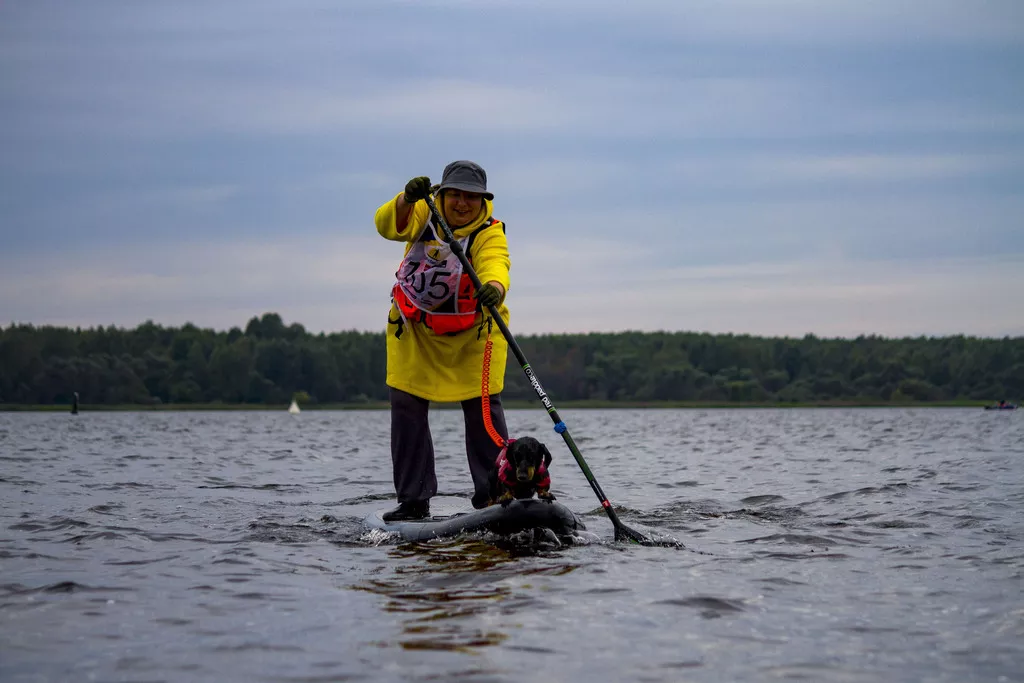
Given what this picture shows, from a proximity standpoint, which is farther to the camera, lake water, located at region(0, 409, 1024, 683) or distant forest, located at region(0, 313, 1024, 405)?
distant forest, located at region(0, 313, 1024, 405)

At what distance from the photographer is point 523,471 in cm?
693

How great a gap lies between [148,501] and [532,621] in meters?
6.37

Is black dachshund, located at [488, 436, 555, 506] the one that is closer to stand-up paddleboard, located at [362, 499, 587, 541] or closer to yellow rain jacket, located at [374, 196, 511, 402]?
stand-up paddleboard, located at [362, 499, 587, 541]

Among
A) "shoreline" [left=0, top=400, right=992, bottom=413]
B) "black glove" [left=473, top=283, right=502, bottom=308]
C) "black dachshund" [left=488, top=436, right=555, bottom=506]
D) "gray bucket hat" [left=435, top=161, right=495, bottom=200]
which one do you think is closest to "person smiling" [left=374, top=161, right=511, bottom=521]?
"gray bucket hat" [left=435, top=161, right=495, bottom=200]

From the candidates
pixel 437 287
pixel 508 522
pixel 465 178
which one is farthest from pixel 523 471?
pixel 465 178

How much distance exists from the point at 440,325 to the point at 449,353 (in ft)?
0.99

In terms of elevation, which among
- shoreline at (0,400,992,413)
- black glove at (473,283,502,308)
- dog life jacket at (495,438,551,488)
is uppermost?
black glove at (473,283,502,308)

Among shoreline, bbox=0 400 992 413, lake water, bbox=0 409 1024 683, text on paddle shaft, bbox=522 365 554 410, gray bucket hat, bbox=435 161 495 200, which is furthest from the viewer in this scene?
shoreline, bbox=0 400 992 413

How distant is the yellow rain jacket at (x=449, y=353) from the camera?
772cm

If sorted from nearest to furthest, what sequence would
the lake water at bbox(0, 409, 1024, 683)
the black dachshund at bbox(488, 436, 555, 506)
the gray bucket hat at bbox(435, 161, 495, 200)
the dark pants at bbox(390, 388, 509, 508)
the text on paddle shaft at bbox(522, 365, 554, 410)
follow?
the lake water at bbox(0, 409, 1024, 683) → the black dachshund at bbox(488, 436, 555, 506) → the gray bucket hat at bbox(435, 161, 495, 200) → the text on paddle shaft at bbox(522, 365, 554, 410) → the dark pants at bbox(390, 388, 509, 508)

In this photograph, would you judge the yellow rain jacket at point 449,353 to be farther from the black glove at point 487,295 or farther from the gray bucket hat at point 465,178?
the black glove at point 487,295

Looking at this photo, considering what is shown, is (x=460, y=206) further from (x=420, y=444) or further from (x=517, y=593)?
(x=517, y=593)

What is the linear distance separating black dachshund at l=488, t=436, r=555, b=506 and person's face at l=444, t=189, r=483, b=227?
5.35 feet

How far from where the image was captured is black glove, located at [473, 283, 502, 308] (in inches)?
276
